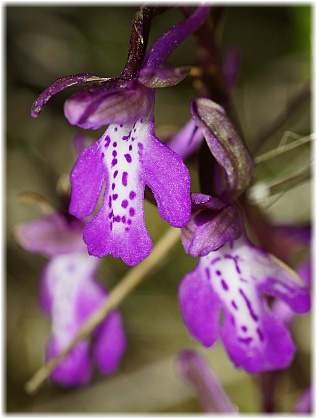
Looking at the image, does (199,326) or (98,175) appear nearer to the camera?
(98,175)

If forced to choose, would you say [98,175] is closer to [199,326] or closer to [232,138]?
[232,138]

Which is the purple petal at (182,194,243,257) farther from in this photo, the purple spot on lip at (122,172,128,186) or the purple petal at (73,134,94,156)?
the purple petal at (73,134,94,156)

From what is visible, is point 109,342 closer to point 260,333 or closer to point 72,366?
point 72,366

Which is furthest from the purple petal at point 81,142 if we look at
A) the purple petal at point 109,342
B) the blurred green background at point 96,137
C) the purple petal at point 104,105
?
the blurred green background at point 96,137

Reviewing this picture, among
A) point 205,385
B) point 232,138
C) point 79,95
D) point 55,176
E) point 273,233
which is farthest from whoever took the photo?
point 55,176

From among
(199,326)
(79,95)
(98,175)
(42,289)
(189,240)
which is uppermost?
(79,95)

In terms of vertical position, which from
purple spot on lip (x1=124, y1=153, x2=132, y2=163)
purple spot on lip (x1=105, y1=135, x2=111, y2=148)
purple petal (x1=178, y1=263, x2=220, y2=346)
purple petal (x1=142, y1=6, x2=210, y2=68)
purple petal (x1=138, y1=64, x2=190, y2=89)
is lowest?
purple petal (x1=178, y1=263, x2=220, y2=346)

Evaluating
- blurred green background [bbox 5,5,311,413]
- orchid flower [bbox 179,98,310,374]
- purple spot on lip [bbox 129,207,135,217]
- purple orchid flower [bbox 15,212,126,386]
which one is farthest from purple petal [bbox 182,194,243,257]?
blurred green background [bbox 5,5,311,413]

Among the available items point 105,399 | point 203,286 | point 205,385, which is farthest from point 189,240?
point 105,399
